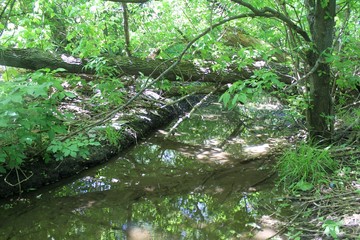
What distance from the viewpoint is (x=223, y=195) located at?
3.81 metres

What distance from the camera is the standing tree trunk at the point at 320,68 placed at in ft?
12.4

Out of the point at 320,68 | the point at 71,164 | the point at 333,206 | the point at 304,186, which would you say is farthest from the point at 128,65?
the point at 333,206

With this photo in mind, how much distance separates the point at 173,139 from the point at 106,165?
1.55 meters

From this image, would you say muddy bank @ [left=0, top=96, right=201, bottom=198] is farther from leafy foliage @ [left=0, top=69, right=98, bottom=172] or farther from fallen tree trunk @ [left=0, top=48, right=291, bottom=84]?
fallen tree trunk @ [left=0, top=48, right=291, bottom=84]

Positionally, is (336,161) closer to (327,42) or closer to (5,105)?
(327,42)

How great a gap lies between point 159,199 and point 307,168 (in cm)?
172

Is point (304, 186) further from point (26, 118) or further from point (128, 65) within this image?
point (128, 65)

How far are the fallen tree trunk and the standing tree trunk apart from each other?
111cm

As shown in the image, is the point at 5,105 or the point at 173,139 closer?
the point at 5,105

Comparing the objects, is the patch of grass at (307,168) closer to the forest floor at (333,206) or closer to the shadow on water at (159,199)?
the forest floor at (333,206)

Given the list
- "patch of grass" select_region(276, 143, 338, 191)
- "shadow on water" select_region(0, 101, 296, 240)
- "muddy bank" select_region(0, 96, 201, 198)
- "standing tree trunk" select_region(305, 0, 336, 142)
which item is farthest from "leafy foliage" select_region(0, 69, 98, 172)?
"standing tree trunk" select_region(305, 0, 336, 142)

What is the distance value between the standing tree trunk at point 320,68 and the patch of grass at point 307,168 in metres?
0.54

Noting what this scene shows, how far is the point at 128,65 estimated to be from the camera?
546cm

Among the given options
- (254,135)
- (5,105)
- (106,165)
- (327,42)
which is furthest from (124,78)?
(327,42)
